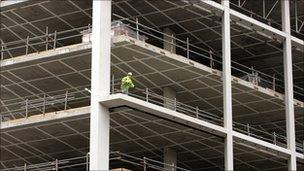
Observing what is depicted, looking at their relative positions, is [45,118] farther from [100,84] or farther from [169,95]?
[169,95]

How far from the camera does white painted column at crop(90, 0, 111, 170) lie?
127 feet

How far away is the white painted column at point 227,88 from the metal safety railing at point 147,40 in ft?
4.88

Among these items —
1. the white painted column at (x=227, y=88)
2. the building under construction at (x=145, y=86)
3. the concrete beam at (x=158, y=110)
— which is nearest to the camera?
the concrete beam at (x=158, y=110)

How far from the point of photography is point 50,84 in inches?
1773

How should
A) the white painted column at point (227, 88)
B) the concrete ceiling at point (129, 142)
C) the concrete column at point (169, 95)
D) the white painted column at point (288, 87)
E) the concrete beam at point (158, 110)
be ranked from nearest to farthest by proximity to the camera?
the concrete beam at point (158, 110), the concrete ceiling at point (129, 142), the white painted column at point (227, 88), the concrete column at point (169, 95), the white painted column at point (288, 87)

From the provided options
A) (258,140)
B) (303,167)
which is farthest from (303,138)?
(258,140)

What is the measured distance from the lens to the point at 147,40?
46.3 meters

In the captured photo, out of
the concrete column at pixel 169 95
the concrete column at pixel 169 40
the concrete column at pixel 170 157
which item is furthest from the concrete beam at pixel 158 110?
the concrete column at pixel 169 40

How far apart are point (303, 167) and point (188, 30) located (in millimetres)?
8614

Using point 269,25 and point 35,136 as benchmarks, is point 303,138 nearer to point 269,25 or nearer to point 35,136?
point 269,25

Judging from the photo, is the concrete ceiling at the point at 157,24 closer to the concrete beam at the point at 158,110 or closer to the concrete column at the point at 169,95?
the concrete column at the point at 169,95

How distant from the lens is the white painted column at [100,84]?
3866cm

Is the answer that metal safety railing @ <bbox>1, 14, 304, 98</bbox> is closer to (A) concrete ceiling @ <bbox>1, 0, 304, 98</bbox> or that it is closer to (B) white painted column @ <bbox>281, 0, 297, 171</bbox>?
(A) concrete ceiling @ <bbox>1, 0, 304, 98</bbox>

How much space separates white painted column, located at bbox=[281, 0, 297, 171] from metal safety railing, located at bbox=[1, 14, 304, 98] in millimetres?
1499
